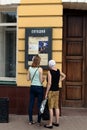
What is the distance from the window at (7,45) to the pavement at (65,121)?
1.43 meters

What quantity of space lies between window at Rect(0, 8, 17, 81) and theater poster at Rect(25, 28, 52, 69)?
0.87 m

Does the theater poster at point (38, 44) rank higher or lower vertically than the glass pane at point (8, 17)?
lower

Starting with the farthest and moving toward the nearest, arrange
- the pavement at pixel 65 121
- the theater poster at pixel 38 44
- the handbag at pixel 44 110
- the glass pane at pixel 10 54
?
the glass pane at pixel 10 54 < the theater poster at pixel 38 44 < the pavement at pixel 65 121 < the handbag at pixel 44 110

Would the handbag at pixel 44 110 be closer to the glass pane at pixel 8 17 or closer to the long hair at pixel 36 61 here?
the long hair at pixel 36 61

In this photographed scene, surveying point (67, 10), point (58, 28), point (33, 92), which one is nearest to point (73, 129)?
point (33, 92)

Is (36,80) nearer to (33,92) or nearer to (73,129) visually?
(33,92)

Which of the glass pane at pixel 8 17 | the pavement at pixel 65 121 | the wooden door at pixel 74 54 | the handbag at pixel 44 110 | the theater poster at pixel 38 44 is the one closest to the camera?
the handbag at pixel 44 110

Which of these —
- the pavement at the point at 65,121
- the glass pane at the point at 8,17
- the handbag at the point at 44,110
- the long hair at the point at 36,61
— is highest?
the glass pane at the point at 8,17

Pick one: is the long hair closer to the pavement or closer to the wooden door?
the pavement

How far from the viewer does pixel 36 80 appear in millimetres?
11031

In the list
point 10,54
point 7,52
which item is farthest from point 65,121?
point 7,52

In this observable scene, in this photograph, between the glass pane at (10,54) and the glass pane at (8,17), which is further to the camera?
the glass pane at (10,54)

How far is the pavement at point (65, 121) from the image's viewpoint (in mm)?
10828

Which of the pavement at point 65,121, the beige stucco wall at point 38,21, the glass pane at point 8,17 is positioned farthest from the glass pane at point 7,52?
the pavement at point 65,121
